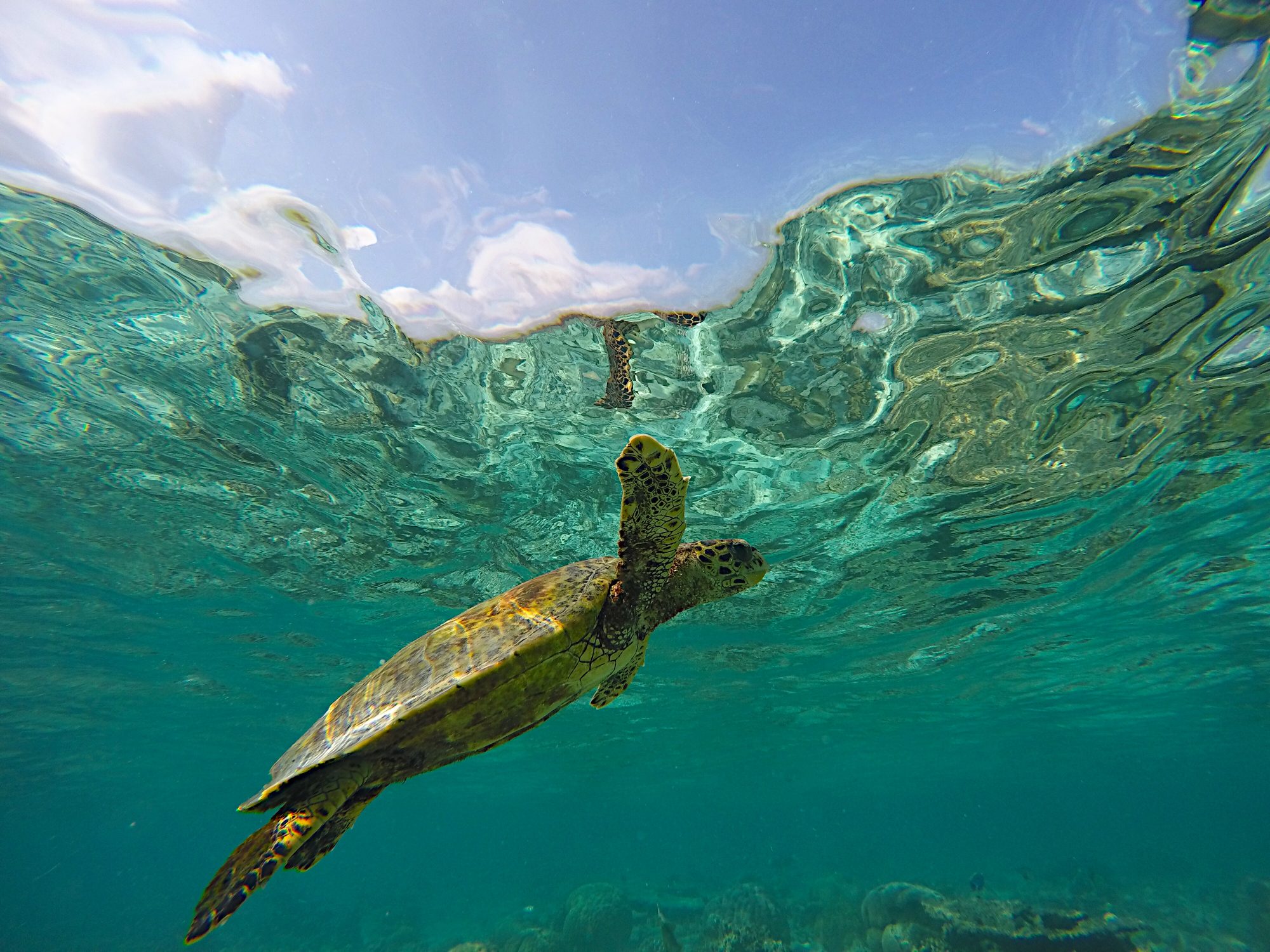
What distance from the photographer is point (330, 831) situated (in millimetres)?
4875

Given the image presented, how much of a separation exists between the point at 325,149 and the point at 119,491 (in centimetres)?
1055

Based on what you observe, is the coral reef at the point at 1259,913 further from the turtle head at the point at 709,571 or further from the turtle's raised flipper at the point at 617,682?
the turtle head at the point at 709,571

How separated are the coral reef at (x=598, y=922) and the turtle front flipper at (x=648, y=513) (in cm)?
2235

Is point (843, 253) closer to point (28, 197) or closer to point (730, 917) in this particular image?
point (28, 197)

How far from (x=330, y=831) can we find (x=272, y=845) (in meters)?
1.03

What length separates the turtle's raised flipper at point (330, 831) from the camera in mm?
4660

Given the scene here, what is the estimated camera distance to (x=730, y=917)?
1973 cm

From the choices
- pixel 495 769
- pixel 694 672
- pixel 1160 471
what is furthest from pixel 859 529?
pixel 495 769

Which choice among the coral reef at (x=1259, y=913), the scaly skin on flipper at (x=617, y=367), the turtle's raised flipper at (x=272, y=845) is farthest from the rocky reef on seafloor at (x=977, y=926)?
the turtle's raised flipper at (x=272, y=845)

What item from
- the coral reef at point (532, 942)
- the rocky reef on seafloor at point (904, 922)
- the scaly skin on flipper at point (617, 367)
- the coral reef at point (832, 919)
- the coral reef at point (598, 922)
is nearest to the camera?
the scaly skin on flipper at point (617, 367)

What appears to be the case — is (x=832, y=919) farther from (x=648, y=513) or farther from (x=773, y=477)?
(x=648, y=513)

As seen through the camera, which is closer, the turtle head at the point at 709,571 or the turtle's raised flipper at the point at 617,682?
the turtle head at the point at 709,571

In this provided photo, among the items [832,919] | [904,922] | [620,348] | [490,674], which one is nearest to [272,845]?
[490,674]

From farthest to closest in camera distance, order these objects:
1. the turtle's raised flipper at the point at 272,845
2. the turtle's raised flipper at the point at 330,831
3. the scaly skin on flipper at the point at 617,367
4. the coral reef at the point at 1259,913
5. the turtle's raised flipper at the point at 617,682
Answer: the coral reef at the point at 1259,913
the scaly skin on flipper at the point at 617,367
the turtle's raised flipper at the point at 617,682
the turtle's raised flipper at the point at 330,831
the turtle's raised flipper at the point at 272,845
